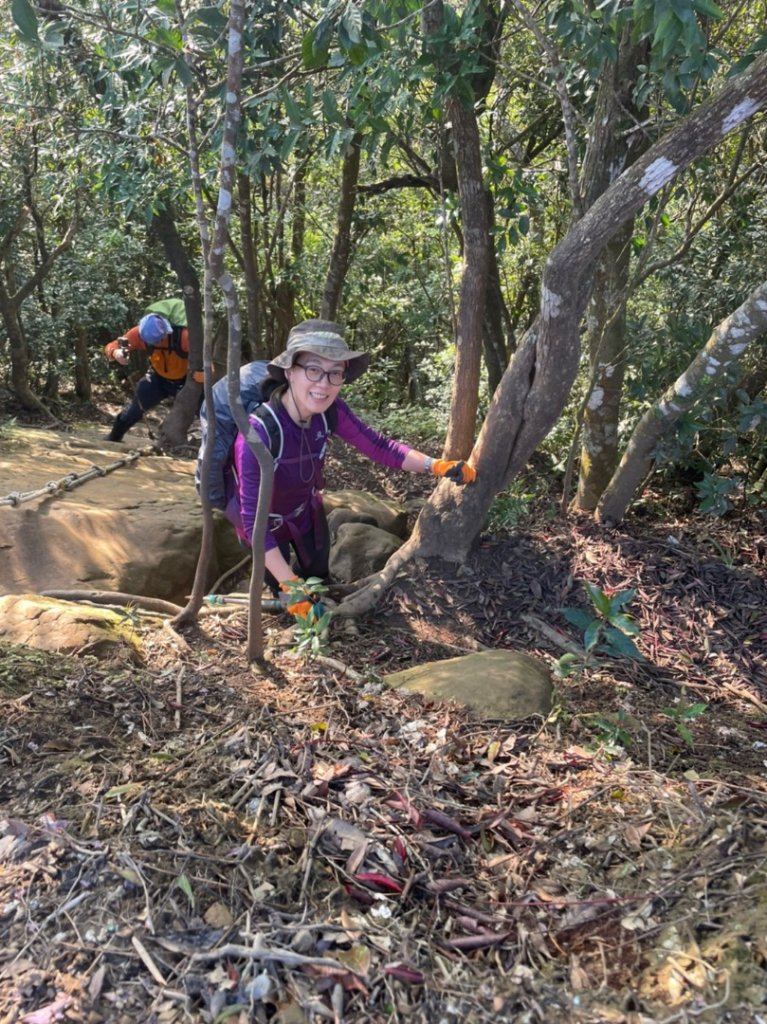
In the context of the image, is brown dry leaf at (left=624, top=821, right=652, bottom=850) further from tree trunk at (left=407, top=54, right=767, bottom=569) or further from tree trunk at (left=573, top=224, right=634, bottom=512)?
tree trunk at (left=573, top=224, right=634, bottom=512)

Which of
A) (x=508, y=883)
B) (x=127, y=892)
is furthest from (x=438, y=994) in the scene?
(x=127, y=892)

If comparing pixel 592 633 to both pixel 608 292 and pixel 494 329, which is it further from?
pixel 494 329

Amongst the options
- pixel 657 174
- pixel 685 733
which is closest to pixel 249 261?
pixel 657 174

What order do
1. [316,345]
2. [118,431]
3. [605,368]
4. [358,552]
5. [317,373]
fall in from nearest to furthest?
[316,345] → [317,373] → [605,368] → [358,552] → [118,431]

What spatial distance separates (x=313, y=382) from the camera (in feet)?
12.4

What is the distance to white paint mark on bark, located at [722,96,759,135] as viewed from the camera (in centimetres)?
311

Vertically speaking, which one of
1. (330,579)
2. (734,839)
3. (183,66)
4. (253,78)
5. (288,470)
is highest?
(253,78)

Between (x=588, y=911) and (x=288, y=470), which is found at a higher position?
(x=288, y=470)

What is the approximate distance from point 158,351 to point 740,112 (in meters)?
6.34

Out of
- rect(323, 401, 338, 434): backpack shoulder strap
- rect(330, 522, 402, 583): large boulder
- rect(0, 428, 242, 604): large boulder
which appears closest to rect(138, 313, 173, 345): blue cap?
rect(0, 428, 242, 604): large boulder

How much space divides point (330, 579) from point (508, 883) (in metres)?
3.06

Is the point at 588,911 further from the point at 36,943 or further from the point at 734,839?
the point at 36,943

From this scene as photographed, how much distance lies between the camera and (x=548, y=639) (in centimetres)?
411

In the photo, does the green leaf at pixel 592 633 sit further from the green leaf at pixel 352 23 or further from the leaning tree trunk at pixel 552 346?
the green leaf at pixel 352 23
